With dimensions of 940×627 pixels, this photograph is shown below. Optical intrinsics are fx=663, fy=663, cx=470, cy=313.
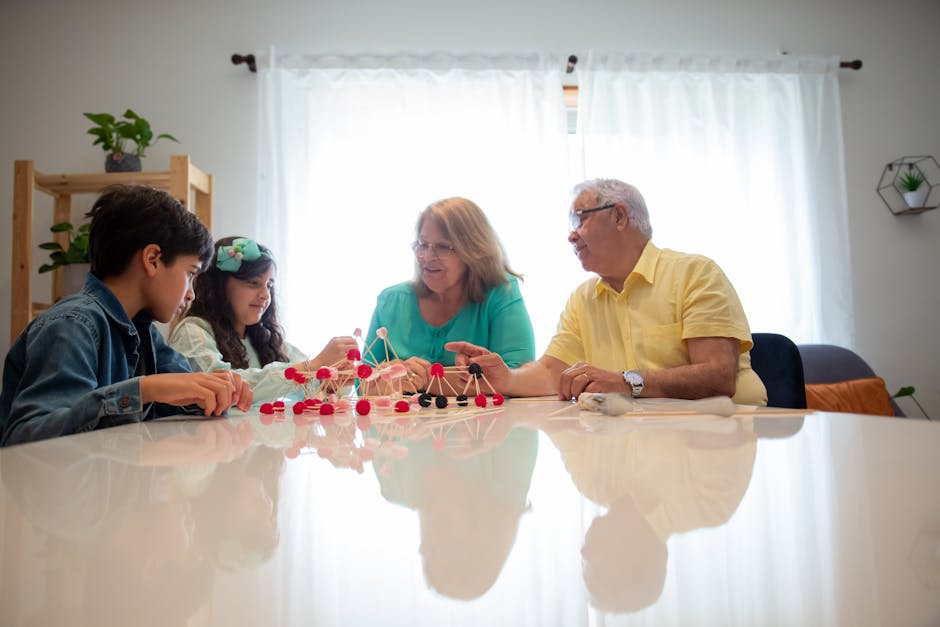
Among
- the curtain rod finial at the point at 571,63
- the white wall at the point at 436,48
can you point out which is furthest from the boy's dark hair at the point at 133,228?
the curtain rod finial at the point at 571,63

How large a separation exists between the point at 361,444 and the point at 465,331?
1.37 metres

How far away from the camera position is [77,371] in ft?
3.56

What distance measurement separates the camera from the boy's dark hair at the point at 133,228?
1324 mm

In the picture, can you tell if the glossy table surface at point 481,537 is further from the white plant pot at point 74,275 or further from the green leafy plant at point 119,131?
the green leafy plant at point 119,131

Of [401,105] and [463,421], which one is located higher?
[401,105]

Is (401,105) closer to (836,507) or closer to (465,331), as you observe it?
(465,331)

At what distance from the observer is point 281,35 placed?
11.7 feet

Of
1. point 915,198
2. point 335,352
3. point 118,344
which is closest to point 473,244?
point 335,352

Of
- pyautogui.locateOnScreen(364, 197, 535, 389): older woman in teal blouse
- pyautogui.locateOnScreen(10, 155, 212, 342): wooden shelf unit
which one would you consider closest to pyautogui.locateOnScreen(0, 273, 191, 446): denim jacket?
pyautogui.locateOnScreen(364, 197, 535, 389): older woman in teal blouse

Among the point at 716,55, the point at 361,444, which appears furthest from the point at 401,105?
the point at 361,444

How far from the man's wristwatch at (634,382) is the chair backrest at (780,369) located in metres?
0.45

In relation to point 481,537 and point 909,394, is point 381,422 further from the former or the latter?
point 909,394

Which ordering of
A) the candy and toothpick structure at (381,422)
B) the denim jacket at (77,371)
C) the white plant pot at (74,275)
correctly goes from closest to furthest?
1. the candy and toothpick structure at (381,422)
2. the denim jacket at (77,371)
3. the white plant pot at (74,275)

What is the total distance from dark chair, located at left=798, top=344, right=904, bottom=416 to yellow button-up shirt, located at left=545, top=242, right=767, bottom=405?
1.68 meters
